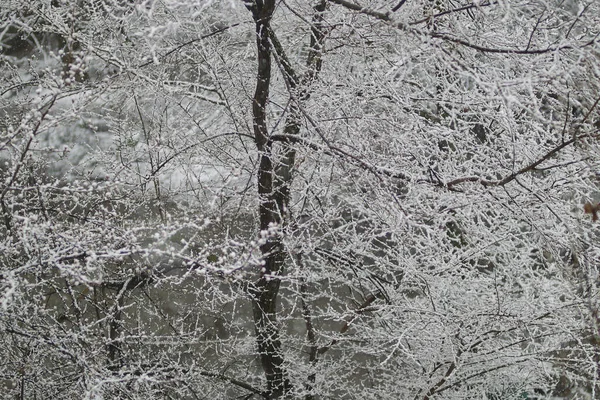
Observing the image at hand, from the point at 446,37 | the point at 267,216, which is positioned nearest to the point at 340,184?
the point at 267,216

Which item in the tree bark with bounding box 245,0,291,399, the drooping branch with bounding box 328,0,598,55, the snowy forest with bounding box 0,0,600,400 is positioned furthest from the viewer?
the tree bark with bounding box 245,0,291,399

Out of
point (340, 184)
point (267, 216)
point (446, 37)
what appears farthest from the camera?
point (340, 184)

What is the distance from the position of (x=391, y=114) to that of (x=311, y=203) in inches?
50.4

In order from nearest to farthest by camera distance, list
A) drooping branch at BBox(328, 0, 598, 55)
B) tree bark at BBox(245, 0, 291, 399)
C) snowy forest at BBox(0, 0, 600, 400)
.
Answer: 1. drooping branch at BBox(328, 0, 598, 55)
2. snowy forest at BBox(0, 0, 600, 400)
3. tree bark at BBox(245, 0, 291, 399)

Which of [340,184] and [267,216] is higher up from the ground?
[340,184]

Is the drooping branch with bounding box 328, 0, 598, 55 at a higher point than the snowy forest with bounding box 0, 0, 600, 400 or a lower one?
higher

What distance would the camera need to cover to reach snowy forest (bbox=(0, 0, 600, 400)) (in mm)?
3578

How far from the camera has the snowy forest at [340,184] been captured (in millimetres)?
3578

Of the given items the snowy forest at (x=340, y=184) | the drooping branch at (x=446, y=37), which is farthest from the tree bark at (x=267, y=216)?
the drooping branch at (x=446, y=37)

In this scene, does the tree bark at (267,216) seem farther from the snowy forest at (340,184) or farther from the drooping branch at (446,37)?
the drooping branch at (446,37)

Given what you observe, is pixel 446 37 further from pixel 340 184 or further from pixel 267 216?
pixel 267 216

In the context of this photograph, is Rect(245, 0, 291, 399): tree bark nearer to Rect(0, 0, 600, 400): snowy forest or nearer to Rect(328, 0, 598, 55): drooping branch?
Rect(0, 0, 600, 400): snowy forest

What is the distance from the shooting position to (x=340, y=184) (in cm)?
555

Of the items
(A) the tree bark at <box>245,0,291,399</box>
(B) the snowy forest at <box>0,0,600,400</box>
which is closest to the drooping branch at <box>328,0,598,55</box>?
(B) the snowy forest at <box>0,0,600,400</box>
